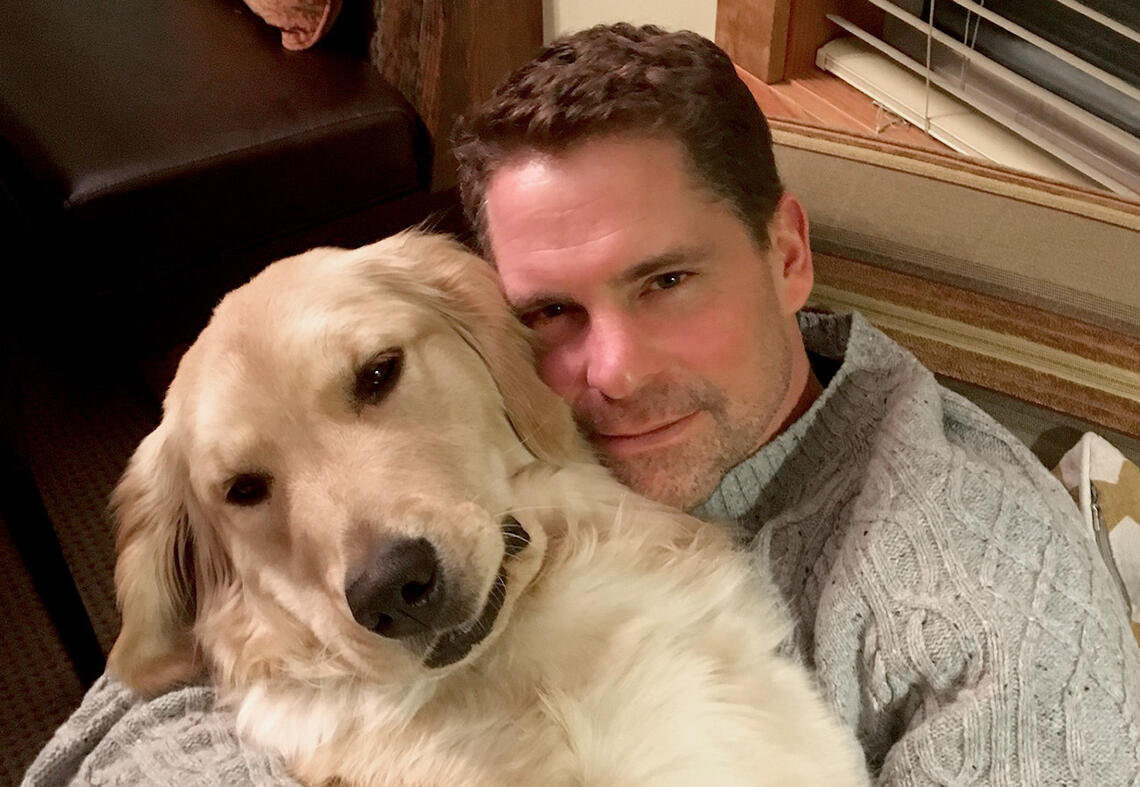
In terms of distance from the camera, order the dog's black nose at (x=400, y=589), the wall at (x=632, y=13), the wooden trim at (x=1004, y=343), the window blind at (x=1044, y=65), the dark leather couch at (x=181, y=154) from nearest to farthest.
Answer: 1. the dog's black nose at (x=400, y=589)
2. the wooden trim at (x=1004, y=343)
3. the window blind at (x=1044, y=65)
4. the dark leather couch at (x=181, y=154)
5. the wall at (x=632, y=13)

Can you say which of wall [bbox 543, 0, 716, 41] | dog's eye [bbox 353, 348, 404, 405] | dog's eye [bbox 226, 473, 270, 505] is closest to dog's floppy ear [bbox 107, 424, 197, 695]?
dog's eye [bbox 226, 473, 270, 505]

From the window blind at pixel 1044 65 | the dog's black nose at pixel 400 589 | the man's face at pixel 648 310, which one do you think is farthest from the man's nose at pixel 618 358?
the window blind at pixel 1044 65

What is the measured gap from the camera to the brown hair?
136cm

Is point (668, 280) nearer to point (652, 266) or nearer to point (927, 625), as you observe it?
point (652, 266)

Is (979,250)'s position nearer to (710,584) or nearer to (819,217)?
(819,217)

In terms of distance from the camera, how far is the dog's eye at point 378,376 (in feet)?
3.89

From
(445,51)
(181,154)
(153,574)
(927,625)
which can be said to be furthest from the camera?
(445,51)

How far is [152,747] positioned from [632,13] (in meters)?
2.27

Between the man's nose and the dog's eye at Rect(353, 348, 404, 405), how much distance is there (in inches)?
10.5

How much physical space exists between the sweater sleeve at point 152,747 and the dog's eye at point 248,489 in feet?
0.87

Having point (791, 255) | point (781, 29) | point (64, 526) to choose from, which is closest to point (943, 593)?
point (791, 255)

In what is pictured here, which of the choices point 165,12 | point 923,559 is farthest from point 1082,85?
point 165,12

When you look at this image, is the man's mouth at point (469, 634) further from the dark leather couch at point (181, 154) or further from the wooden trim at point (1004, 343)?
the dark leather couch at point (181, 154)

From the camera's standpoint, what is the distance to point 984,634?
1066 millimetres
